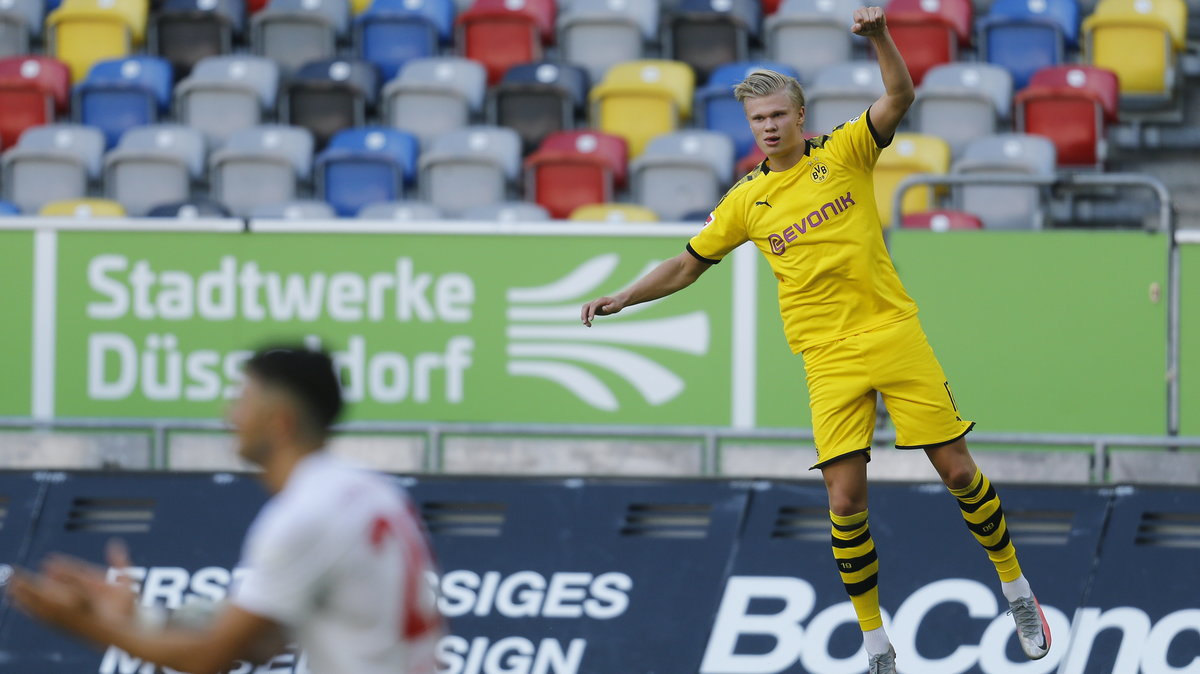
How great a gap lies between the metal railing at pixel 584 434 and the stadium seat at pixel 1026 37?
5388 mm

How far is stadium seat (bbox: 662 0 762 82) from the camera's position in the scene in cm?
1400

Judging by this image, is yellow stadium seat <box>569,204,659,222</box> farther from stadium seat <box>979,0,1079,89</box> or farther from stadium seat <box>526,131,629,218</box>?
stadium seat <box>979,0,1079,89</box>

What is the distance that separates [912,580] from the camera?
7152 millimetres

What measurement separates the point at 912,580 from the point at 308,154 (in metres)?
7.32

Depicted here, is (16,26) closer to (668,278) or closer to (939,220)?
(939,220)

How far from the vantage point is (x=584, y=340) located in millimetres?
9250

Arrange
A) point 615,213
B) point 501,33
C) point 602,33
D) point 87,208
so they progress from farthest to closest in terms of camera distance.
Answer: point 501,33 → point 602,33 → point 87,208 → point 615,213

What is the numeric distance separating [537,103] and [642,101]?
0.86m

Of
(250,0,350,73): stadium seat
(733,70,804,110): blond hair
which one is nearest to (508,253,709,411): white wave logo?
(733,70,804,110): blond hair

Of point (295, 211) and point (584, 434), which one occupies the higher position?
point (295, 211)

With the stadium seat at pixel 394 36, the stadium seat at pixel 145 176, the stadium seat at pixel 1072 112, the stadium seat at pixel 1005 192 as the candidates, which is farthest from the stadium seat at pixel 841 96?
the stadium seat at pixel 145 176

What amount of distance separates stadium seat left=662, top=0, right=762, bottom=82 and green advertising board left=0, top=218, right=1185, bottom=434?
5.28 meters

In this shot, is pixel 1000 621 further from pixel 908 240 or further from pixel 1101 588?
pixel 908 240

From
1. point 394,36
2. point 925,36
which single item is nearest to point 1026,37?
point 925,36
